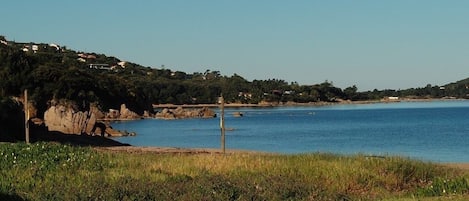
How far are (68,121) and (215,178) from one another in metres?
39.6

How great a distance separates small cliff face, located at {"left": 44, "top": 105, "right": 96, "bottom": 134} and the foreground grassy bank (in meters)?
30.7

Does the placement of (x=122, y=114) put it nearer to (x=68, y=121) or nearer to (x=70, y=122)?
(x=68, y=121)

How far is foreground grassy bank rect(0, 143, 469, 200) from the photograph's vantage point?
1351 cm

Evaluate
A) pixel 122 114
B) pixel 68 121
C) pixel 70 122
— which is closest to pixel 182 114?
pixel 122 114

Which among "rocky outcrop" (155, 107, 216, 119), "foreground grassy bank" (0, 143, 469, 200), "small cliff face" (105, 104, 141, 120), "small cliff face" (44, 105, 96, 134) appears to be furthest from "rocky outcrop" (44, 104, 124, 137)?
"rocky outcrop" (155, 107, 216, 119)

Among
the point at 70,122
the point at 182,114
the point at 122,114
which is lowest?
the point at 182,114

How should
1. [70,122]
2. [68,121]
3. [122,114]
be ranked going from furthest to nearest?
[122,114] → [68,121] → [70,122]

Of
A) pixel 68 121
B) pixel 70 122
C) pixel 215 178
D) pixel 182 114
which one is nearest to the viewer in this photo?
pixel 215 178

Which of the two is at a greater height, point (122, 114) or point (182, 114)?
point (122, 114)

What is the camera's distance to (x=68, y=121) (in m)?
53.2

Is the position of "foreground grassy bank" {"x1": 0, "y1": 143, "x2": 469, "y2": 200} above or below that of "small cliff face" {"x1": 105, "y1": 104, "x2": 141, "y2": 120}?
above

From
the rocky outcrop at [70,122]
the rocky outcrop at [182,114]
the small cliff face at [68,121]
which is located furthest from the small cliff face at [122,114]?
the small cliff face at [68,121]

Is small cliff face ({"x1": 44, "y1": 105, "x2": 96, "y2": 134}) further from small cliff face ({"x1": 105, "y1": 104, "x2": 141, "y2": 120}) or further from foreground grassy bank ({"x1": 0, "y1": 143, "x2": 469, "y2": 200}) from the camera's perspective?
small cliff face ({"x1": 105, "y1": 104, "x2": 141, "y2": 120})

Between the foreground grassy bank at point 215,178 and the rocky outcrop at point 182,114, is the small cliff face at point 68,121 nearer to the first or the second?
the foreground grassy bank at point 215,178
